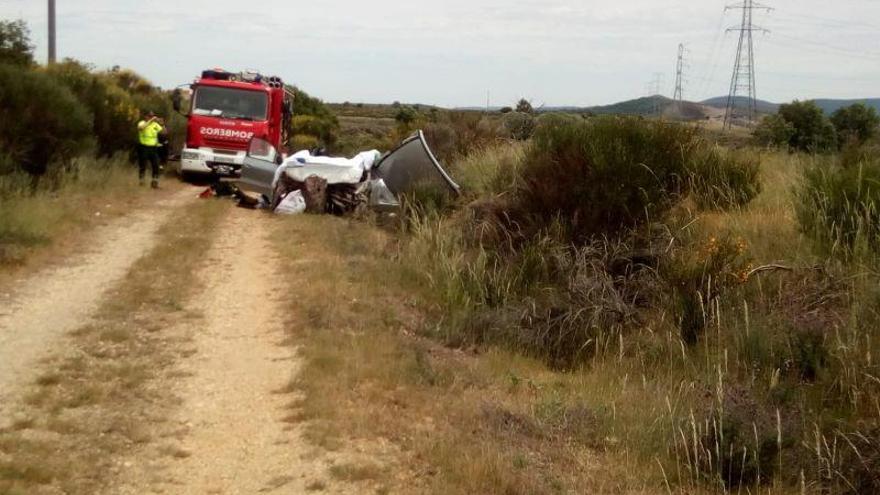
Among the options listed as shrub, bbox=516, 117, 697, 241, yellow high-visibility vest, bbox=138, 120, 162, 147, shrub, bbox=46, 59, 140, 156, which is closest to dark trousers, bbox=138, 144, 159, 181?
yellow high-visibility vest, bbox=138, 120, 162, 147

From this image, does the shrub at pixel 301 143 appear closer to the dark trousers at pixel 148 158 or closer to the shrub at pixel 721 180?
the dark trousers at pixel 148 158

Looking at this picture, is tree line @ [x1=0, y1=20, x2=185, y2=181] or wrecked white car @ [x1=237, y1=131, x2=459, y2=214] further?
wrecked white car @ [x1=237, y1=131, x2=459, y2=214]

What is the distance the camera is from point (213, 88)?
77.6ft

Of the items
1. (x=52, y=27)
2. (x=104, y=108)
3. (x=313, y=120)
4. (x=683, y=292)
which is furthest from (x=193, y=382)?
(x=313, y=120)

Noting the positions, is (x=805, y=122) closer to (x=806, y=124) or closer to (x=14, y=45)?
(x=806, y=124)

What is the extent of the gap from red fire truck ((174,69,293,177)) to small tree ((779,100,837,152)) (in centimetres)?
1249

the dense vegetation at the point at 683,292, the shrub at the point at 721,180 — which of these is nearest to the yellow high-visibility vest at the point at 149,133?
the dense vegetation at the point at 683,292

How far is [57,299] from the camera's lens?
9969 mm

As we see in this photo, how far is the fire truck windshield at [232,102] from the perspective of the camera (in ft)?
76.8

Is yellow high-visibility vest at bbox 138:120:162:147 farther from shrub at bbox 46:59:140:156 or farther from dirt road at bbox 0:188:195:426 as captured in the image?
dirt road at bbox 0:188:195:426

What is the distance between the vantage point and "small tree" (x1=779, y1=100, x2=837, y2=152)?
17328 mm

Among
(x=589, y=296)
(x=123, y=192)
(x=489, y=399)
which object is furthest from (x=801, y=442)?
(x=123, y=192)

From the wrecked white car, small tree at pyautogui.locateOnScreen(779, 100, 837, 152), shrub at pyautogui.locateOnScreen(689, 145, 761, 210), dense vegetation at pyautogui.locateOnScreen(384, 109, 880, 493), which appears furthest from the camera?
small tree at pyautogui.locateOnScreen(779, 100, 837, 152)

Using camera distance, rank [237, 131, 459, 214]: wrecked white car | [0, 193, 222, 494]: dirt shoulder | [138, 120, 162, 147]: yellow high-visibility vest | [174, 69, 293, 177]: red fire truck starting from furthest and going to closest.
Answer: [174, 69, 293, 177]: red fire truck → [138, 120, 162, 147]: yellow high-visibility vest → [237, 131, 459, 214]: wrecked white car → [0, 193, 222, 494]: dirt shoulder
